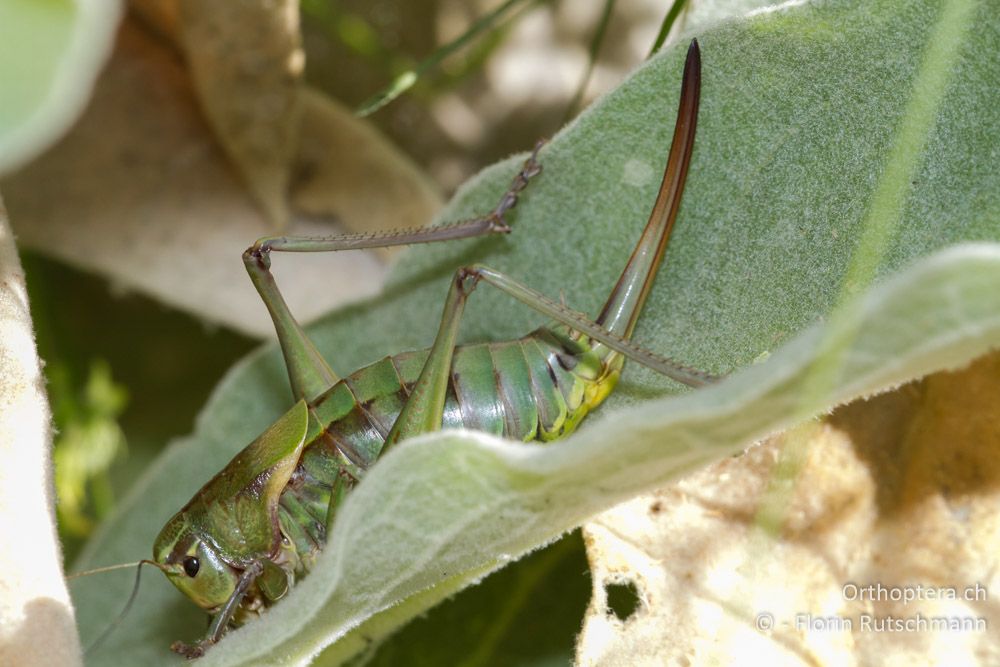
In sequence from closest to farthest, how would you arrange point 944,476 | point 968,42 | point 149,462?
point 968,42, point 944,476, point 149,462

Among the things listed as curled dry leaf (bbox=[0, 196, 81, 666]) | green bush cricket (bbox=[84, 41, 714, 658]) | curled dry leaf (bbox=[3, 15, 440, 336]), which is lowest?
curled dry leaf (bbox=[0, 196, 81, 666])

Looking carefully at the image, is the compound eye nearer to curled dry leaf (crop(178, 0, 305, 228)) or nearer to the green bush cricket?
the green bush cricket

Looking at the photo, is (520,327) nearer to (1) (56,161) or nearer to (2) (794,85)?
(2) (794,85)

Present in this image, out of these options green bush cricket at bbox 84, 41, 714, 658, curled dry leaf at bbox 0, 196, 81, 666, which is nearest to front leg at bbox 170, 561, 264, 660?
green bush cricket at bbox 84, 41, 714, 658

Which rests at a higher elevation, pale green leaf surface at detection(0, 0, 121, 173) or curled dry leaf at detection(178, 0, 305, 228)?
curled dry leaf at detection(178, 0, 305, 228)

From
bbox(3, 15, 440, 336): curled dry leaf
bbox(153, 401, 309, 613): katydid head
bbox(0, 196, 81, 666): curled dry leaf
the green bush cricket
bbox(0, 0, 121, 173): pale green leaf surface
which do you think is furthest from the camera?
bbox(3, 15, 440, 336): curled dry leaf

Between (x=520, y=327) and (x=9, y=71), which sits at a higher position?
(x=520, y=327)

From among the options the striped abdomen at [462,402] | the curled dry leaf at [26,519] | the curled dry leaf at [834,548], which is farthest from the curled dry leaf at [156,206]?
the curled dry leaf at [834,548]

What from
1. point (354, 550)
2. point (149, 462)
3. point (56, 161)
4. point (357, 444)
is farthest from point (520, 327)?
point (149, 462)
